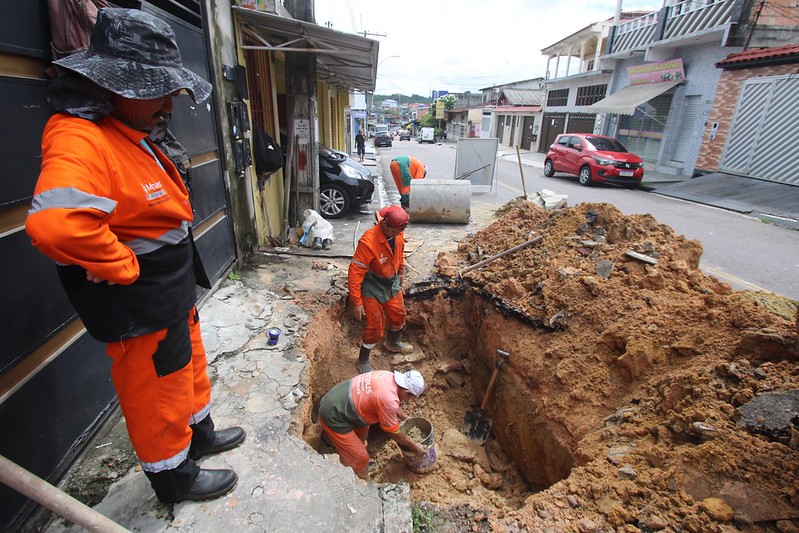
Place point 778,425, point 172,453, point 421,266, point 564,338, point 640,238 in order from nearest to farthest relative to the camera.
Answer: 1. point 172,453
2. point 778,425
3. point 564,338
4. point 640,238
5. point 421,266

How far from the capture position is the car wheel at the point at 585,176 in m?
13.9

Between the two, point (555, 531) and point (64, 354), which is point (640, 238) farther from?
point (64, 354)

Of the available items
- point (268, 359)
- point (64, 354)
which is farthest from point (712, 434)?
point (64, 354)

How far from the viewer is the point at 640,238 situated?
471 centimetres

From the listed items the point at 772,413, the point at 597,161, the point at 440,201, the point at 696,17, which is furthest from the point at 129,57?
the point at 696,17

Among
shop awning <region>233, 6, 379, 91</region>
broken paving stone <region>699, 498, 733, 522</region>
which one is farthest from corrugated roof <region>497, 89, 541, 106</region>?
broken paving stone <region>699, 498, 733, 522</region>

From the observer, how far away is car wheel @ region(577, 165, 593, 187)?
13898 mm

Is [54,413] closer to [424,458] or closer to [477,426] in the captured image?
[424,458]

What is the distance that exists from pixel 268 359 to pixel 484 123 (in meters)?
41.9

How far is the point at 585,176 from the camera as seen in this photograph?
46.3ft

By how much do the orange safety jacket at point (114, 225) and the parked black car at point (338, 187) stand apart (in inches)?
264

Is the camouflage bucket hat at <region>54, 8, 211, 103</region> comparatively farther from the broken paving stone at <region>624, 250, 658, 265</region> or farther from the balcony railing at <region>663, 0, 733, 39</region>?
the balcony railing at <region>663, 0, 733, 39</region>

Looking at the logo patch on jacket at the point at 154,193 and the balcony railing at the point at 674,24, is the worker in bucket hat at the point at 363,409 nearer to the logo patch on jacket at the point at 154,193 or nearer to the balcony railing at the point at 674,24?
the logo patch on jacket at the point at 154,193

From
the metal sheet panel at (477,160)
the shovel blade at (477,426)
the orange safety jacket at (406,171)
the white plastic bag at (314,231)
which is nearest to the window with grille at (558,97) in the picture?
the metal sheet panel at (477,160)
